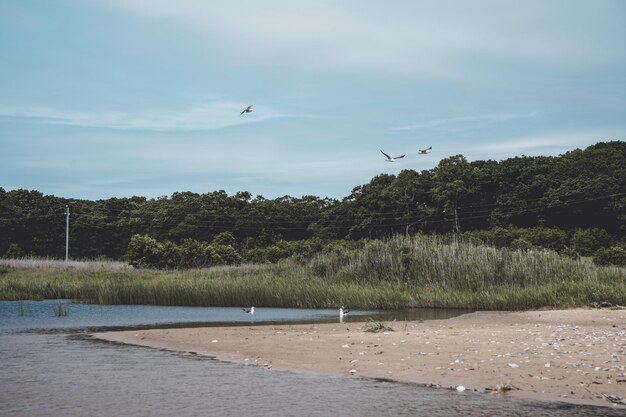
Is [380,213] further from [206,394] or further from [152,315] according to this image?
[206,394]

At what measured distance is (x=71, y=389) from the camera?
12.0 m

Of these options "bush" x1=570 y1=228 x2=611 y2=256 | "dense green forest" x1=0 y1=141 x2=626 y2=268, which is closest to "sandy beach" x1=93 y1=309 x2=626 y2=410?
"bush" x1=570 y1=228 x2=611 y2=256

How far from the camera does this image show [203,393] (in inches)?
452

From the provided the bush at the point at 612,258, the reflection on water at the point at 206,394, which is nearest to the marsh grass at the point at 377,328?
the reflection on water at the point at 206,394

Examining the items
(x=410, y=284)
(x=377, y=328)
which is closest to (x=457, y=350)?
(x=377, y=328)

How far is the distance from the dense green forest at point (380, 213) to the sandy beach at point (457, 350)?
138 feet

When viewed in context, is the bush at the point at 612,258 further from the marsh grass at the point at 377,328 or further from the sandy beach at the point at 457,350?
the marsh grass at the point at 377,328

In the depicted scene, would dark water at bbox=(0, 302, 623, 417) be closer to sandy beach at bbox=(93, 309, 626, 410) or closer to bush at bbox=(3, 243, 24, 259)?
sandy beach at bbox=(93, 309, 626, 410)

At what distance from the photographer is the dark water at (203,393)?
1014 cm

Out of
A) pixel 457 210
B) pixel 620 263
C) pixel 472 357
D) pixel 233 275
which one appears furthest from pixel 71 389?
pixel 457 210

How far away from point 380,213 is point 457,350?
70385 millimetres

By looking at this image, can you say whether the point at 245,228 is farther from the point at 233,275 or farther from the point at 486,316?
the point at 486,316

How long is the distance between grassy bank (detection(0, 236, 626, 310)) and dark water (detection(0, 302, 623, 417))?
15927 millimetres

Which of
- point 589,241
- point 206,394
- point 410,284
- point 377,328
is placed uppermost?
point 589,241
